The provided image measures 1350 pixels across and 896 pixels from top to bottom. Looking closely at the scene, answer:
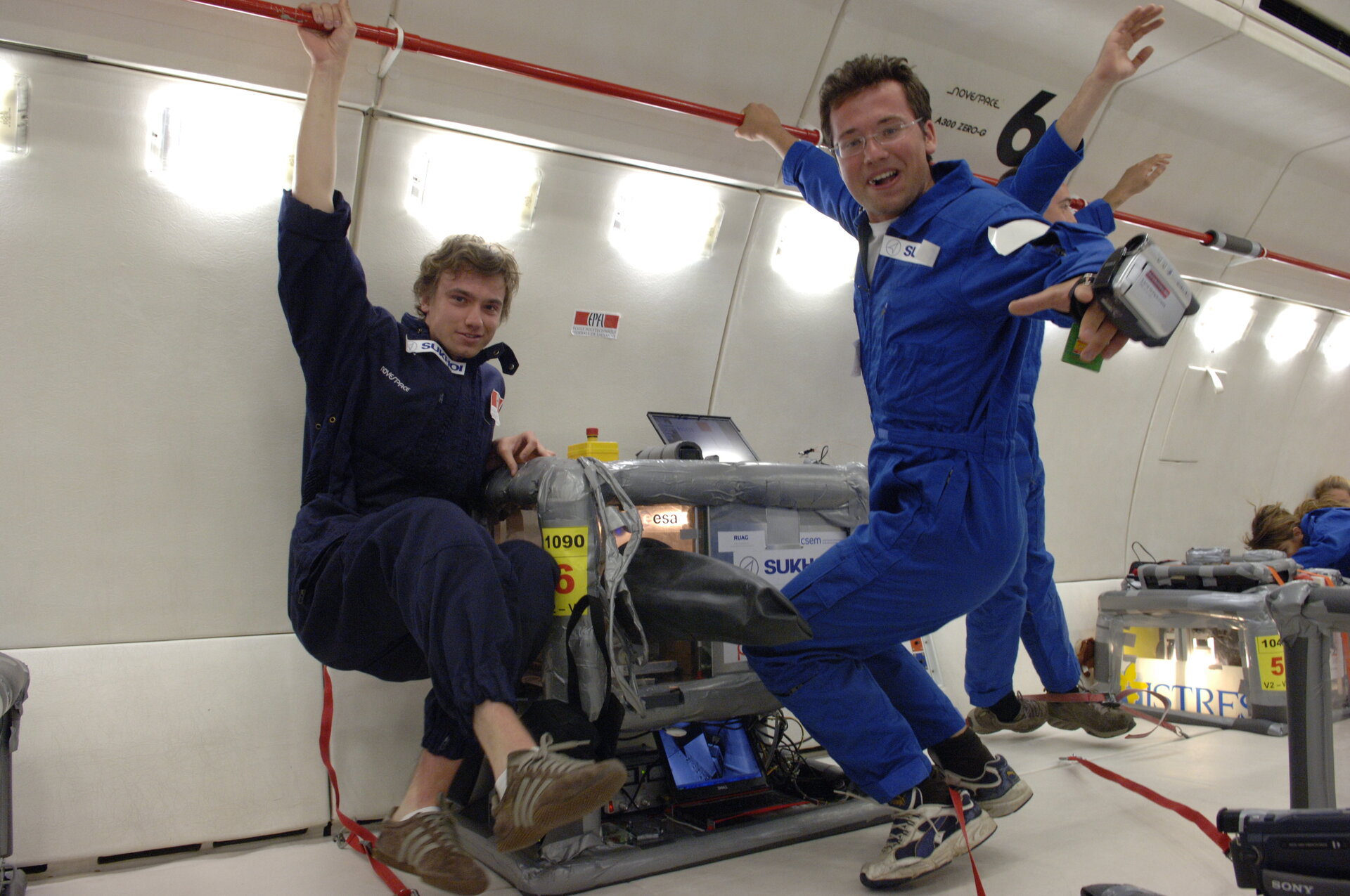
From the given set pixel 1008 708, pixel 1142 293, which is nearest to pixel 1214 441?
pixel 1008 708

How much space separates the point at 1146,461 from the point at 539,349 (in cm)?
445

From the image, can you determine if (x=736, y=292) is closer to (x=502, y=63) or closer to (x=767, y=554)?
(x=767, y=554)

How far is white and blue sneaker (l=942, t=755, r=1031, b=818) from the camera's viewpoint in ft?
8.54

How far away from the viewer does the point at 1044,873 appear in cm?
240

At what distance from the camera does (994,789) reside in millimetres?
2607

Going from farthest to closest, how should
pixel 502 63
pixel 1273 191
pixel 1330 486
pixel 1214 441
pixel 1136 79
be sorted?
1. pixel 1214 441
2. pixel 1330 486
3. pixel 1273 191
4. pixel 1136 79
5. pixel 502 63

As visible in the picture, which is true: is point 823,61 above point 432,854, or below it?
above

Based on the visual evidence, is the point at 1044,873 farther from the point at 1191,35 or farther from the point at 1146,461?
the point at 1146,461

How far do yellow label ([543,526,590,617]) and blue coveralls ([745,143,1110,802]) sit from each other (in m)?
0.51

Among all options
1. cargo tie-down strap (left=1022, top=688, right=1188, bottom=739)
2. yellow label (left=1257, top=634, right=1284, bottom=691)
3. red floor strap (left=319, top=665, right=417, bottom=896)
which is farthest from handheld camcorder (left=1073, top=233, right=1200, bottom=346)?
yellow label (left=1257, top=634, right=1284, bottom=691)

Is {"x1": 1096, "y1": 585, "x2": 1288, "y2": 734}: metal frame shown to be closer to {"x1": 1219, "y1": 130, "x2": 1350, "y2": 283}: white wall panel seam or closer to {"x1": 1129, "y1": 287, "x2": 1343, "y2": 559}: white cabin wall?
{"x1": 1129, "y1": 287, "x2": 1343, "y2": 559}: white cabin wall

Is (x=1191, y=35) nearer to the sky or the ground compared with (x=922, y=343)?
nearer to the sky

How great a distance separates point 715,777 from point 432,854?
1.28 meters

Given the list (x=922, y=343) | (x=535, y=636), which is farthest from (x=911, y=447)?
(x=535, y=636)
